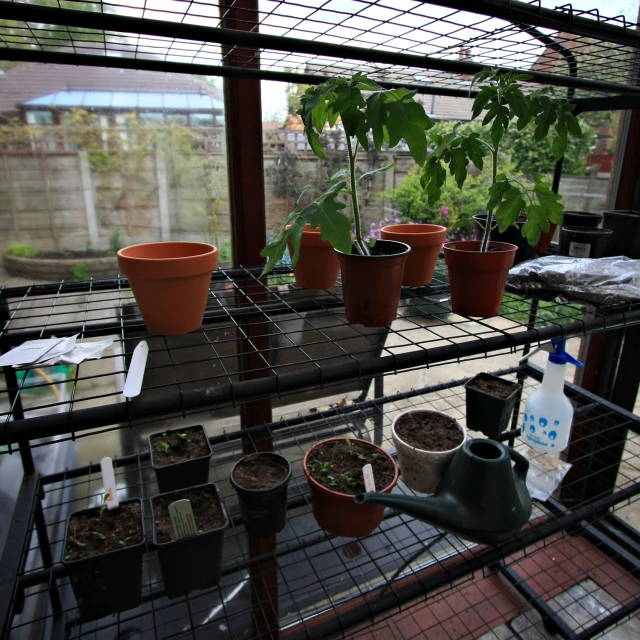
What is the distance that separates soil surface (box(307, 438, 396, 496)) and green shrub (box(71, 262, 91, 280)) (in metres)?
0.68

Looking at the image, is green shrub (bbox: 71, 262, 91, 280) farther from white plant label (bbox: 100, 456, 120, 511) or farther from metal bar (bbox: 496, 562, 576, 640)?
metal bar (bbox: 496, 562, 576, 640)

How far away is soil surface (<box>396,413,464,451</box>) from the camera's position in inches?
38.0

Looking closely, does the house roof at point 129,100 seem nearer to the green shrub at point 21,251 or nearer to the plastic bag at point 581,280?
the green shrub at point 21,251

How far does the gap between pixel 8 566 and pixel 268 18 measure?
39.6 inches

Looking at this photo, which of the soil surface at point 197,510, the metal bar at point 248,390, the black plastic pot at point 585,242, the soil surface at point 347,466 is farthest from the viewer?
the black plastic pot at point 585,242

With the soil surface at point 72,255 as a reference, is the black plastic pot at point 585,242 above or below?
above

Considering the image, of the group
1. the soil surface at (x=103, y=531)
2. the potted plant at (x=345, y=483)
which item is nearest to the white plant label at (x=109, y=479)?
the soil surface at (x=103, y=531)

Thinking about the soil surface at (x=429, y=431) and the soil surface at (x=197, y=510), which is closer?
the soil surface at (x=197, y=510)

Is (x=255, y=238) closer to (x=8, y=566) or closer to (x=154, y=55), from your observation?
(x=154, y=55)

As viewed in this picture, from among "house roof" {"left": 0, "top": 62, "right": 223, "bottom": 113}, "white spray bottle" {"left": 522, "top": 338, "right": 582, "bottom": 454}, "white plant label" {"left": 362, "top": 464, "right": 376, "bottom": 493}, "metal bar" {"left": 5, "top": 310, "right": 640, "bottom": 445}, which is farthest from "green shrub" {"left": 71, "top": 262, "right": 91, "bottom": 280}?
"white spray bottle" {"left": 522, "top": 338, "right": 582, "bottom": 454}

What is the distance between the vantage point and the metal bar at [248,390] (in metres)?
0.53

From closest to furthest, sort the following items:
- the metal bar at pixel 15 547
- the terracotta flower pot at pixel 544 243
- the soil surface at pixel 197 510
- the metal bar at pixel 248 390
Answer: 1. the metal bar at pixel 248 390
2. the metal bar at pixel 15 547
3. the soil surface at pixel 197 510
4. the terracotta flower pot at pixel 544 243

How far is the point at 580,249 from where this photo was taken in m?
1.14

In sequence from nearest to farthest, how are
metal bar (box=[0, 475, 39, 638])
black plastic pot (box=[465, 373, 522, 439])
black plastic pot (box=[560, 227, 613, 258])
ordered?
metal bar (box=[0, 475, 39, 638]), black plastic pot (box=[465, 373, 522, 439]), black plastic pot (box=[560, 227, 613, 258])
